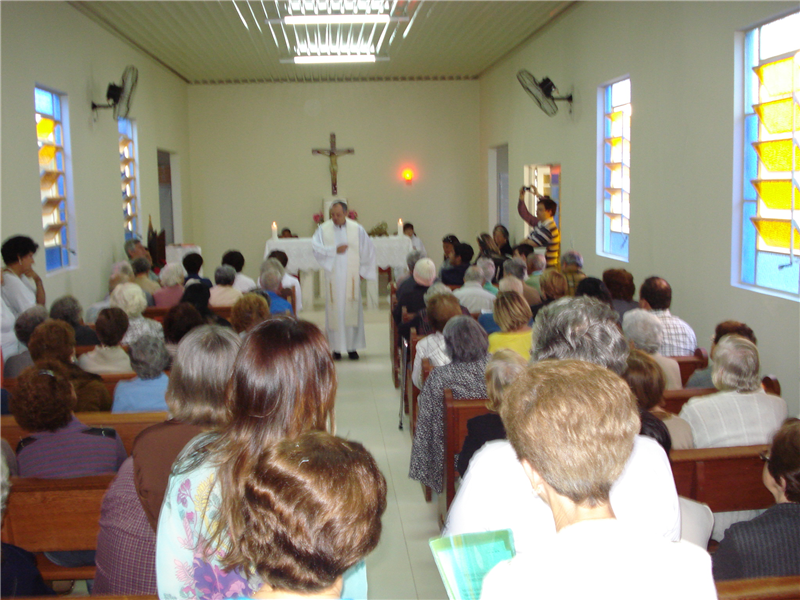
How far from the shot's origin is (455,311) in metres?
4.57

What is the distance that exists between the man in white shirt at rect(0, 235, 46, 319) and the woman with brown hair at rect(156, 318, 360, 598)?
4.55 metres

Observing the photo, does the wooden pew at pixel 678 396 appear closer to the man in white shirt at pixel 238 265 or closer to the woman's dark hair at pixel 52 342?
the woman's dark hair at pixel 52 342

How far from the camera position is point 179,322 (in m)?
4.23

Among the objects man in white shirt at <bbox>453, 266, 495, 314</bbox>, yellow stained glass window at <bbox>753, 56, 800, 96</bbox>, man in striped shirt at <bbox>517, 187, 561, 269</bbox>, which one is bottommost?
man in white shirt at <bbox>453, 266, 495, 314</bbox>

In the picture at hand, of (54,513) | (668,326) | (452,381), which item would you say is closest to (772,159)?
(668,326)

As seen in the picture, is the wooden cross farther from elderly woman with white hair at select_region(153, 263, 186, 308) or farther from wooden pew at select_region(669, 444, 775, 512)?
wooden pew at select_region(669, 444, 775, 512)

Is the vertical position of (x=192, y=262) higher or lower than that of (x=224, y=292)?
higher

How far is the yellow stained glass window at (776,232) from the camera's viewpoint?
4887mm

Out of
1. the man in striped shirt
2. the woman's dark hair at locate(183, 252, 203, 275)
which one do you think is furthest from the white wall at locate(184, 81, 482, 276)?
the woman's dark hair at locate(183, 252, 203, 275)

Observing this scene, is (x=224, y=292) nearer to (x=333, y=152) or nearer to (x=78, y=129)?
(x=78, y=129)

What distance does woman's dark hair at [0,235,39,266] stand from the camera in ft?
18.7

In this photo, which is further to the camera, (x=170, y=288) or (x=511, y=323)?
(x=170, y=288)

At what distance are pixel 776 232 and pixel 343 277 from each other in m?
4.35

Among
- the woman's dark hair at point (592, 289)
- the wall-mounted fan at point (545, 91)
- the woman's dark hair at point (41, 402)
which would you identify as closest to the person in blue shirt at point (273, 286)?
the woman's dark hair at point (592, 289)
